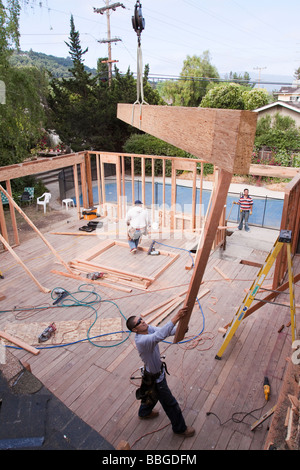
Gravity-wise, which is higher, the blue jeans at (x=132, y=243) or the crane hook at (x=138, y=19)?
the crane hook at (x=138, y=19)

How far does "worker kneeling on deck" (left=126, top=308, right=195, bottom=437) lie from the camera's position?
3102mm

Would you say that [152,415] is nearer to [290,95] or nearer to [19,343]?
[19,343]

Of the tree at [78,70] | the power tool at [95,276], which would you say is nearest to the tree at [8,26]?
the tree at [78,70]

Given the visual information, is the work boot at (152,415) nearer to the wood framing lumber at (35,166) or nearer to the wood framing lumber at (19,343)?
the wood framing lumber at (19,343)

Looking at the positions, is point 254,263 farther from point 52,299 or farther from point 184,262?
point 52,299

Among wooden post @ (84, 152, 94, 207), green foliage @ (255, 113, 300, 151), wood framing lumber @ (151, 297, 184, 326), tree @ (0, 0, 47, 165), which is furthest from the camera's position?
green foliage @ (255, 113, 300, 151)

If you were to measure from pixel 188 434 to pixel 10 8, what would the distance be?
14427mm

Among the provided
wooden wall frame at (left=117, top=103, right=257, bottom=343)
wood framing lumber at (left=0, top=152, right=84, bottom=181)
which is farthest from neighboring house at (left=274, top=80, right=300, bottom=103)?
wooden wall frame at (left=117, top=103, right=257, bottom=343)

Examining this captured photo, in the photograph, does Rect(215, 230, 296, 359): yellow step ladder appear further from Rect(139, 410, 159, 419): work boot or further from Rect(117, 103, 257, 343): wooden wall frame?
Rect(117, 103, 257, 343): wooden wall frame

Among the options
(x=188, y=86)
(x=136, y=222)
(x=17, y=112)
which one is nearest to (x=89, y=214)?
(x=136, y=222)

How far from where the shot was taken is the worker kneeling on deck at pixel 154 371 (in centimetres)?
310

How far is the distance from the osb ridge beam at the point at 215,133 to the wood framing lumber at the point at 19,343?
3757 millimetres

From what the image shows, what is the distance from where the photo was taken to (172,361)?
175 inches

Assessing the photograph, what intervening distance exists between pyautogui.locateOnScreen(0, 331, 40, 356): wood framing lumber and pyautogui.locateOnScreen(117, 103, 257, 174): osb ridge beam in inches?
148
